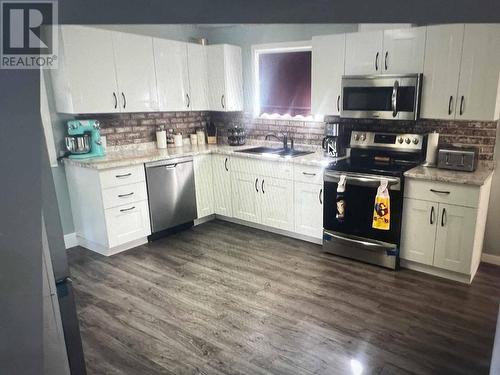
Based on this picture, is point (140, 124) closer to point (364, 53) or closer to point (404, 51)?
point (364, 53)

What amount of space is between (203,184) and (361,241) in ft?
6.61

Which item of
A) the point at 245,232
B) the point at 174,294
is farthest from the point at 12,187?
the point at 245,232

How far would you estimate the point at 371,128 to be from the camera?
3939 millimetres

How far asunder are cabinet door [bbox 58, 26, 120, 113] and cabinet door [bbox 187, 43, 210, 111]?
3.48ft

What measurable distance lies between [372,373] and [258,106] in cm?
349

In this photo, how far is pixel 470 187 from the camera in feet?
9.65

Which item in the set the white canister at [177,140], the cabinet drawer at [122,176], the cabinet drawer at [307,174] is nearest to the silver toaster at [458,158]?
the cabinet drawer at [307,174]

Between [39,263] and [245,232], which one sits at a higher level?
[39,263]

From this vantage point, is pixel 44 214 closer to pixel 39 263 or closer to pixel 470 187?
pixel 39 263

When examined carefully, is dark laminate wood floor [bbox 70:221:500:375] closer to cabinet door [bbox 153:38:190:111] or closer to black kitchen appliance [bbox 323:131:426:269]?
black kitchen appliance [bbox 323:131:426:269]

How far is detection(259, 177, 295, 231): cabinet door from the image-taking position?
4059mm

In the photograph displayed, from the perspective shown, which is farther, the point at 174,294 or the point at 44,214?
the point at 174,294

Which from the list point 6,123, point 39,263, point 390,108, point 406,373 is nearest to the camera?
point 6,123

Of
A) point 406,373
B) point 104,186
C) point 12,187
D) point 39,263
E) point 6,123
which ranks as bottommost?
point 406,373
